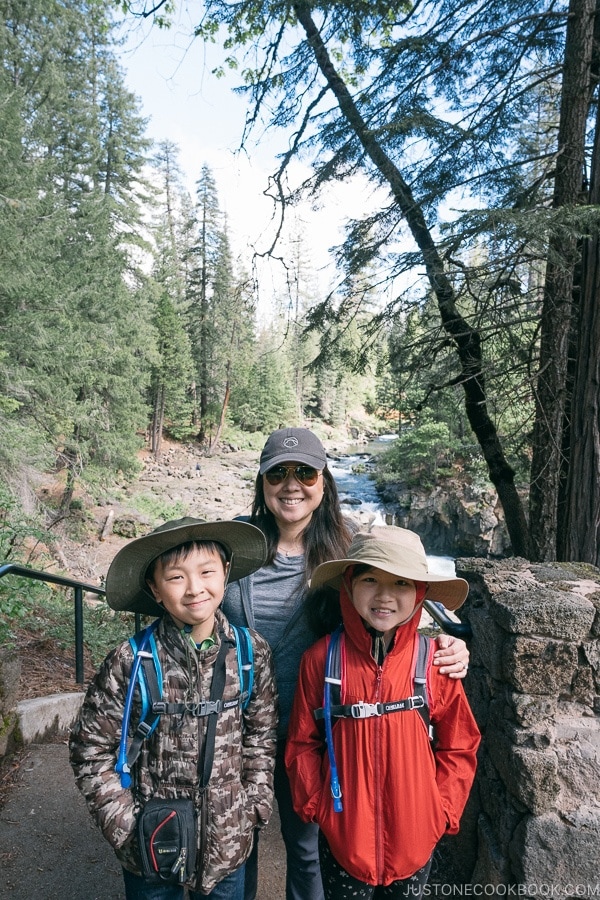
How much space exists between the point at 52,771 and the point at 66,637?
102 inches

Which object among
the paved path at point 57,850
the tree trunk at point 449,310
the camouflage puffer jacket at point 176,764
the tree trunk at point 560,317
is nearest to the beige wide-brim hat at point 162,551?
the camouflage puffer jacket at point 176,764

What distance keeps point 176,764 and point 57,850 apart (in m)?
1.60

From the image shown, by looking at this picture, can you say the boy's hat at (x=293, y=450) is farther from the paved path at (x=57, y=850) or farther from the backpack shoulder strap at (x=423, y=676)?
the paved path at (x=57, y=850)

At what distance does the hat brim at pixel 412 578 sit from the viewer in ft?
5.06

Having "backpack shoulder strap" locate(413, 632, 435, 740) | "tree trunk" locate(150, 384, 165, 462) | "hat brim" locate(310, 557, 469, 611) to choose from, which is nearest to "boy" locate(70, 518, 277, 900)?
"hat brim" locate(310, 557, 469, 611)

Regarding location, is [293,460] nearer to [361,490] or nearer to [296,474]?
[296,474]

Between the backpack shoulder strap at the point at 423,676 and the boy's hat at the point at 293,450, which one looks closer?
the backpack shoulder strap at the point at 423,676

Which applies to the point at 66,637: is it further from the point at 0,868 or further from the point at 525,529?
the point at 525,529

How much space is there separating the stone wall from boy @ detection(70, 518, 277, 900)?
820 millimetres

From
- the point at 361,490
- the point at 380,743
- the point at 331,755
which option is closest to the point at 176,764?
the point at 331,755

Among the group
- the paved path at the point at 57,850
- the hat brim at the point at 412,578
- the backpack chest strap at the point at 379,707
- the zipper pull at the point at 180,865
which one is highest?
the hat brim at the point at 412,578

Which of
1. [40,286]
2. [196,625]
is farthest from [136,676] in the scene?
[40,286]

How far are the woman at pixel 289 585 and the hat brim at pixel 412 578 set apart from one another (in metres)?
0.19

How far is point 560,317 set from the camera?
4.25 meters
